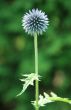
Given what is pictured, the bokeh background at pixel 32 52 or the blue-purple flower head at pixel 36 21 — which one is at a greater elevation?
the bokeh background at pixel 32 52

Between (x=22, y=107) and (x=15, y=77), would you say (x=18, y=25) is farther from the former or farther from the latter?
(x=22, y=107)

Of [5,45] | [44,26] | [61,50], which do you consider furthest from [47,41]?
[44,26]

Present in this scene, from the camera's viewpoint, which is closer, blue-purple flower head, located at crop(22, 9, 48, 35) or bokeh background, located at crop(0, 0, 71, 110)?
blue-purple flower head, located at crop(22, 9, 48, 35)

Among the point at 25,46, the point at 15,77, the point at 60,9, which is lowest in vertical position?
the point at 15,77

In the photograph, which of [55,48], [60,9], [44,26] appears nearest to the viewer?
[44,26]

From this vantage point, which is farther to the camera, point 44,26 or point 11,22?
point 11,22

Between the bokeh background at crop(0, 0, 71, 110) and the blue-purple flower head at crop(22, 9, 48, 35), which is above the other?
the bokeh background at crop(0, 0, 71, 110)

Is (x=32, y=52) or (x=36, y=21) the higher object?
(x=32, y=52)

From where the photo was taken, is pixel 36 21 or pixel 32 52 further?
pixel 32 52
